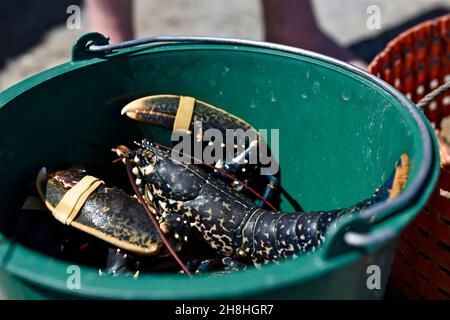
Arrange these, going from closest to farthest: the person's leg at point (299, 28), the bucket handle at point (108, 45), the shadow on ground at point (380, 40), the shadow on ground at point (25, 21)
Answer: the bucket handle at point (108, 45) < the person's leg at point (299, 28) < the shadow on ground at point (380, 40) < the shadow on ground at point (25, 21)

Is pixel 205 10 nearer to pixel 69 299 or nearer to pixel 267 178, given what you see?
pixel 267 178

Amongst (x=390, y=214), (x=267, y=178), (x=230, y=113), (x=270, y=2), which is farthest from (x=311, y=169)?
(x=270, y=2)

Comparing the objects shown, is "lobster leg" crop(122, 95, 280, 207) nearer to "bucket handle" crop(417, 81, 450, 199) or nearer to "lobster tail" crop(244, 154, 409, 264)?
"lobster tail" crop(244, 154, 409, 264)

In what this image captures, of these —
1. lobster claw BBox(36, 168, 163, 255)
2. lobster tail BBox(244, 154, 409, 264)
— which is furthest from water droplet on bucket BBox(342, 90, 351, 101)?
lobster claw BBox(36, 168, 163, 255)

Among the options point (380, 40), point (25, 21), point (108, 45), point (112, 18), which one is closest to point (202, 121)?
point (108, 45)

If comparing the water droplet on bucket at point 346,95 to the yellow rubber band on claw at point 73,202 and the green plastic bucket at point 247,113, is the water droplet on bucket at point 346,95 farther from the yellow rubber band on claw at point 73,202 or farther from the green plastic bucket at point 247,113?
the yellow rubber band on claw at point 73,202

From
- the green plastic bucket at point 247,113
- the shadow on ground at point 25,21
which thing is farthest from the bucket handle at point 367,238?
the shadow on ground at point 25,21
